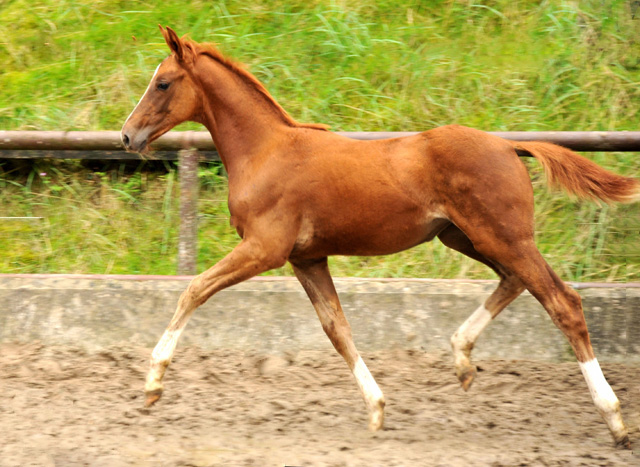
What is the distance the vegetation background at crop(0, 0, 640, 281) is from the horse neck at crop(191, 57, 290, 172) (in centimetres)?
156

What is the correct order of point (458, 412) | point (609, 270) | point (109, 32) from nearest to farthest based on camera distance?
→ 1. point (458, 412)
2. point (609, 270)
3. point (109, 32)

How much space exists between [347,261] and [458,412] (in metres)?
1.66

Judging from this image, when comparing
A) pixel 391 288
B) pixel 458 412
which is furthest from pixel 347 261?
pixel 458 412

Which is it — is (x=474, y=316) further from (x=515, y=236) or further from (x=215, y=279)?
(x=215, y=279)

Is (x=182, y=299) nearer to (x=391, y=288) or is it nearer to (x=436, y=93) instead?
(x=391, y=288)

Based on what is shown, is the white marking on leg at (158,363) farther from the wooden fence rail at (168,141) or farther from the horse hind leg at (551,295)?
the wooden fence rail at (168,141)

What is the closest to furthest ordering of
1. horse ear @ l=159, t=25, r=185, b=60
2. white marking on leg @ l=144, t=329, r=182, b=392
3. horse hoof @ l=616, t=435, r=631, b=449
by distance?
horse hoof @ l=616, t=435, r=631, b=449
white marking on leg @ l=144, t=329, r=182, b=392
horse ear @ l=159, t=25, r=185, b=60

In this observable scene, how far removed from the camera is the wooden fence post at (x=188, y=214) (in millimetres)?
4836

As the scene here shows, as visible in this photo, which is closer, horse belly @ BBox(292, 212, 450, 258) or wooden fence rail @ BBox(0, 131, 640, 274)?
horse belly @ BBox(292, 212, 450, 258)

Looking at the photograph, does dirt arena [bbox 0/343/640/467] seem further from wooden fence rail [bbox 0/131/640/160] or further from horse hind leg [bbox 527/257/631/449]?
wooden fence rail [bbox 0/131/640/160]

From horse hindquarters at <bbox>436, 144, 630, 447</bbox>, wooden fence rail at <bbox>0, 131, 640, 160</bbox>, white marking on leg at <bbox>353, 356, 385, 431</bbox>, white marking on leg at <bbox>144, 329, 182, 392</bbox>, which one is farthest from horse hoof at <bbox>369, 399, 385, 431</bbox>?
wooden fence rail at <bbox>0, 131, 640, 160</bbox>

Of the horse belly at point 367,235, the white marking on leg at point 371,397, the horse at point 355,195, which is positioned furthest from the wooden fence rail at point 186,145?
the white marking on leg at point 371,397

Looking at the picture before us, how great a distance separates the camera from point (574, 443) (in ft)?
11.3

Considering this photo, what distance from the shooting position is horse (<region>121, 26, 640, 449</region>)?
349 centimetres
